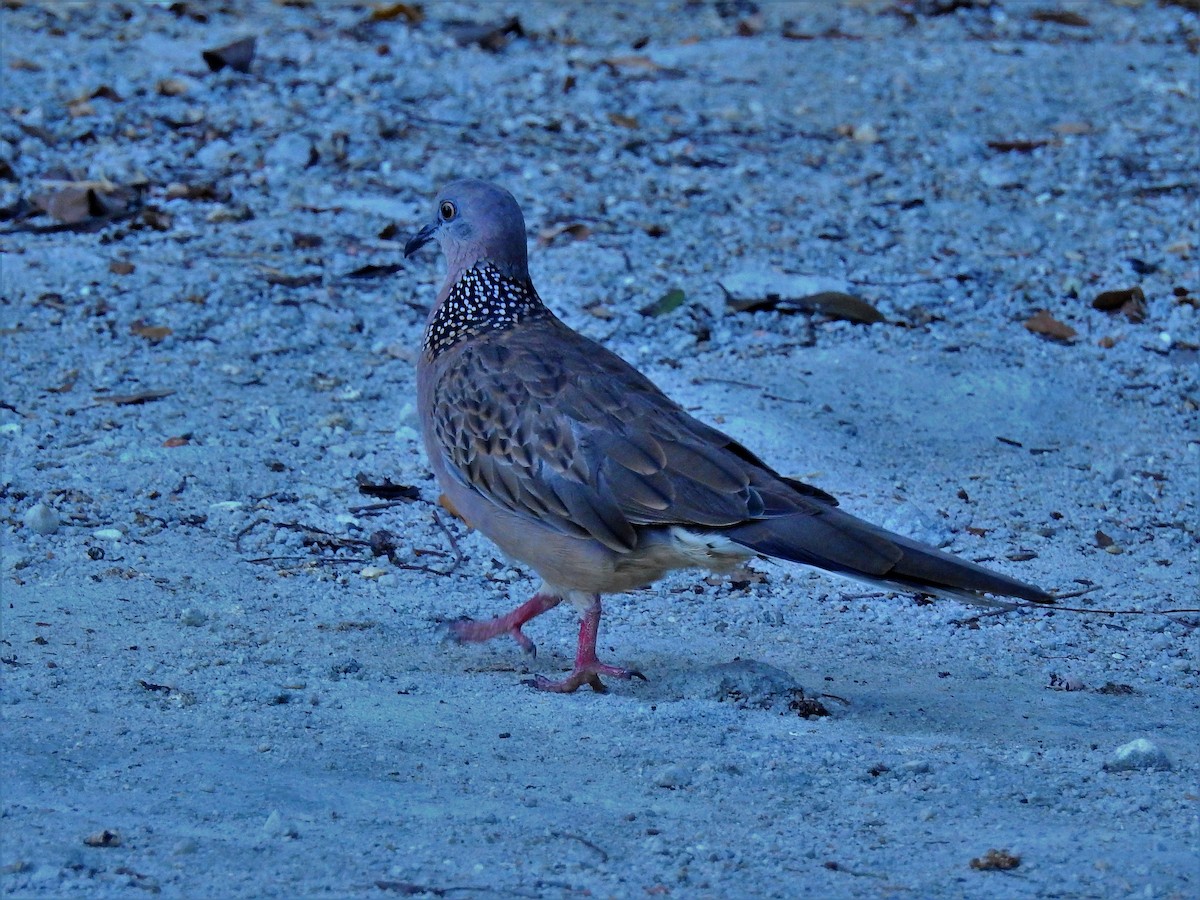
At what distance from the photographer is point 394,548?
5754 mm

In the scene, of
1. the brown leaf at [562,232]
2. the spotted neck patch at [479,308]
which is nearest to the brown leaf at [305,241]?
the brown leaf at [562,232]

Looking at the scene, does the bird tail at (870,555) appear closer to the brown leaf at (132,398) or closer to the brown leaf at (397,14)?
the brown leaf at (132,398)

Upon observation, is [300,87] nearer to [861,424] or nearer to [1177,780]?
[861,424]

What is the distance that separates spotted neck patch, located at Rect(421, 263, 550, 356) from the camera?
17.8ft

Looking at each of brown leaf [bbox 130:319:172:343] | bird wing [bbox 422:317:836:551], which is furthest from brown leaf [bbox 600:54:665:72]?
bird wing [bbox 422:317:836:551]

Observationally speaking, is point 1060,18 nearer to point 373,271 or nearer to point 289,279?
point 373,271

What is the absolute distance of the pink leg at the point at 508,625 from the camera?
5094mm

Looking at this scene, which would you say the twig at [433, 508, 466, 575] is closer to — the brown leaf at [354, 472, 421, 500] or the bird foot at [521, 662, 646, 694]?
the brown leaf at [354, 472, 421, 500]

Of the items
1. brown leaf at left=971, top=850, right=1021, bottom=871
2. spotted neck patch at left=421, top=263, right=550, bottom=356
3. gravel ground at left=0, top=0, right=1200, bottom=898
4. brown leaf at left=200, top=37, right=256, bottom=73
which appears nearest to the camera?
brown leaf at left=971, top=850, right=1021, bottom=871

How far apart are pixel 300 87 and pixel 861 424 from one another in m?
4.53

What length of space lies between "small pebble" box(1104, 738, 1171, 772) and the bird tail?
1.39ft

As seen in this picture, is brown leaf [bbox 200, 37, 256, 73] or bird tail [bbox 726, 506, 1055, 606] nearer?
bird tail [bbox 726, 506, 1055, 606]

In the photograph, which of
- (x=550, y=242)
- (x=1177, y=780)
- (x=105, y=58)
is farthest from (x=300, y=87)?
(x=1177, y=780)

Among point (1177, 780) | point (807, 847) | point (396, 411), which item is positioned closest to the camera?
point (807, 847)
